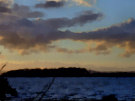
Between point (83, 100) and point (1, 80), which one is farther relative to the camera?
point (83, 100)

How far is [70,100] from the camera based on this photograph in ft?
163

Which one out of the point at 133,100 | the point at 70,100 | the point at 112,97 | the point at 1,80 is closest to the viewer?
the point at 1,80

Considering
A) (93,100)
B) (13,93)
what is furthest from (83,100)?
(13,93)

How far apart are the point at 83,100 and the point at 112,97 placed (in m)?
16.4

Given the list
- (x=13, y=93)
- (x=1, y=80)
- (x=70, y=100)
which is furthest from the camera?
(x=70, y=100)

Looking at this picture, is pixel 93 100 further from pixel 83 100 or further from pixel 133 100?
pixel 133 100

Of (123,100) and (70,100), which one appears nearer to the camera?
(70,100)

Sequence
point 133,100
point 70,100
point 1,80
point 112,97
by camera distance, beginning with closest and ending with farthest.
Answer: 1. point 1,80
2. point 112,97
3. point 70,100
4. point 133,100

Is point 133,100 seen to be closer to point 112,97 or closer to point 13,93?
A: point 112,97

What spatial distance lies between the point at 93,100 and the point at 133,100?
7.52 metres

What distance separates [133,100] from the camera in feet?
174

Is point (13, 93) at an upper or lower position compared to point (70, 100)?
upper

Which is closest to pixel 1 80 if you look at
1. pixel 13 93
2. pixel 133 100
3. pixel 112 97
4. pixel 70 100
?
pixel 13 93

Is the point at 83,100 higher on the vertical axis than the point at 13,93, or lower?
lower
